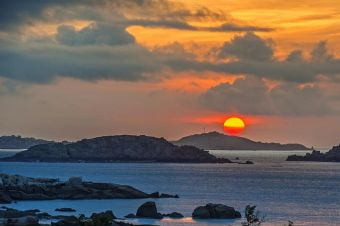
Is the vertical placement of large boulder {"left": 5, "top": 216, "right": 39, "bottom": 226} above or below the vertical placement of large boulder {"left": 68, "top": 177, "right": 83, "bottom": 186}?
below

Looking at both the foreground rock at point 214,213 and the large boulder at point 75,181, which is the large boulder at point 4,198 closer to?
the large boulder at point 75,181

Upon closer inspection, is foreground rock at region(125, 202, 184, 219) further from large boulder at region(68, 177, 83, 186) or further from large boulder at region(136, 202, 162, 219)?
large boulder at region(68, 177, 83, 186)

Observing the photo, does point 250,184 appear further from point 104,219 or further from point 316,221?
point 104,219

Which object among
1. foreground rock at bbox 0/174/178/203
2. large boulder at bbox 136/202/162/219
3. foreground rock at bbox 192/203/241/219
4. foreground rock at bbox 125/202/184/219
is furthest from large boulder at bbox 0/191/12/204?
foreground rock at bbox 192/203/241/219

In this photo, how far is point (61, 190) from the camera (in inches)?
5453

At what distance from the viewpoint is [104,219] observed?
177ft

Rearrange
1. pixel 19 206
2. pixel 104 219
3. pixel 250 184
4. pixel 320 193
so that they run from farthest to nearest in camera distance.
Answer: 1. pixel 250 184
2. pixel 320 193
3. pixel 19 206
4. pixel 104 219

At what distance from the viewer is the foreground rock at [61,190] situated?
13350 centimetres

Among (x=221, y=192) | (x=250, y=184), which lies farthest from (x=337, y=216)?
(x=250, y=184)

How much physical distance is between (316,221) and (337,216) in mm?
9165

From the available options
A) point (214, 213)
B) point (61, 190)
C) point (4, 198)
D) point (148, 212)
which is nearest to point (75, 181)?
point (61, 190)

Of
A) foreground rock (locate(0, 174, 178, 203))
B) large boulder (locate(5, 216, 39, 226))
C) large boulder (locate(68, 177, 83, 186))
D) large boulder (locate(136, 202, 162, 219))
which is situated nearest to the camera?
large boulder (locate(5, 216, 39, 226))

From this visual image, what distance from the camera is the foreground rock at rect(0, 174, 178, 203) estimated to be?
133500 mm

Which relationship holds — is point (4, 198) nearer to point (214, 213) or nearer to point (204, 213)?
point (204, 213)
